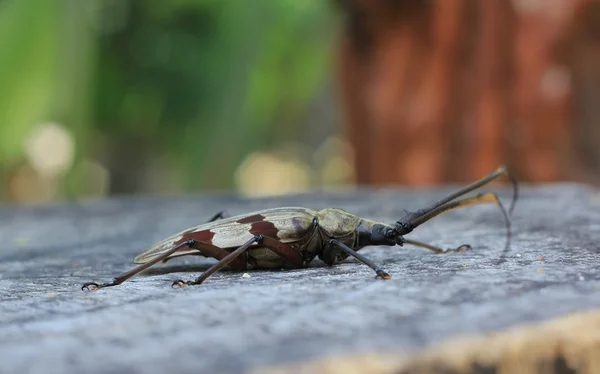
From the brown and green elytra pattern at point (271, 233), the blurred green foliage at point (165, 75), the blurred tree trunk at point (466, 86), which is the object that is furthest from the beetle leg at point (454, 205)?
the blurred green foliage at point (165, 75)

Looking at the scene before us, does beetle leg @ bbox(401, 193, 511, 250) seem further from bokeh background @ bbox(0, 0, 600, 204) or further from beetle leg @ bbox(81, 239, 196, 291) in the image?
bokeh background @ bbox(0, 0, 600, 204)

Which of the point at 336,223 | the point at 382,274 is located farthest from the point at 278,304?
the point at 336,223

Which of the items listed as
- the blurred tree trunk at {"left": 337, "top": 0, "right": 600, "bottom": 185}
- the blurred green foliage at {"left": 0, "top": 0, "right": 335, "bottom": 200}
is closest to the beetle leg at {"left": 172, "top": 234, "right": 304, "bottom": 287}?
the blurred tree trunk at {"left": 337, "top": 0, "right": 600, "bottom": 185}

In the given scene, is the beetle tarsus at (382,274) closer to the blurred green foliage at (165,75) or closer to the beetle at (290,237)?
the beetle at (290,237)

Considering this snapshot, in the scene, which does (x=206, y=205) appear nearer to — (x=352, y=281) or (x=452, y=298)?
(x=352, y=281)

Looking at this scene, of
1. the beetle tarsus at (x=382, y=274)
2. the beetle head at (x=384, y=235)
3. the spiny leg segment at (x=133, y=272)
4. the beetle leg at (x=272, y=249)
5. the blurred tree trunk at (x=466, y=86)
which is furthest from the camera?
the blurred tree trunk at (x=466, y=86)

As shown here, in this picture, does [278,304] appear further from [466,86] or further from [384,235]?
[466,86]
